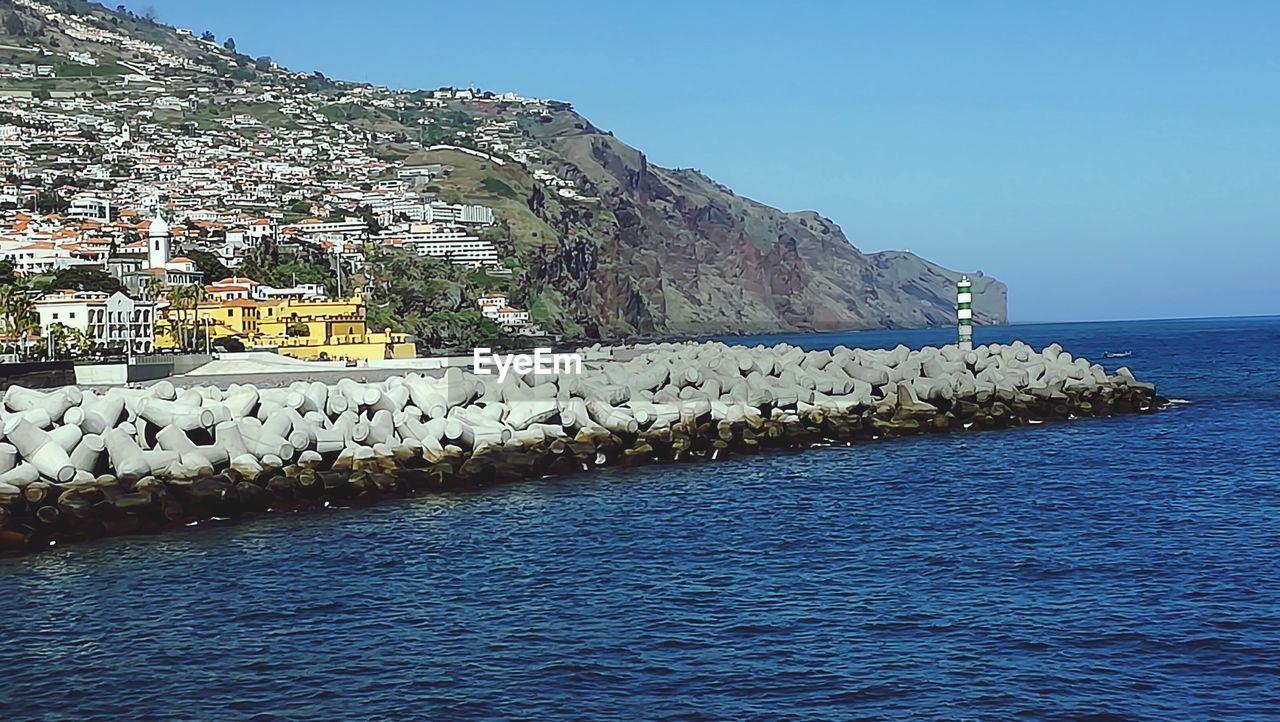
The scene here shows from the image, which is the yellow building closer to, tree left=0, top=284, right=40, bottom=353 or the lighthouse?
tree left=0, top=284, right=40, bottom=353

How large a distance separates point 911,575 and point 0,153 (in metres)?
184

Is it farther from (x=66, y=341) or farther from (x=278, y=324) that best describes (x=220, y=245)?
(x=66, y=341)

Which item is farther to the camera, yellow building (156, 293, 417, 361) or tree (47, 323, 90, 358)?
yellow building (156, 293, 417, 361)

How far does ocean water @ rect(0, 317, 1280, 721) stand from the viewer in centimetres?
1008

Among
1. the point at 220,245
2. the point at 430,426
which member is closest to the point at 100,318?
the point at 430,426

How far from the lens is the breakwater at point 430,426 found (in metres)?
17.6

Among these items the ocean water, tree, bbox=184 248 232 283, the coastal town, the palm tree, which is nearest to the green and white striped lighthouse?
the ocean water

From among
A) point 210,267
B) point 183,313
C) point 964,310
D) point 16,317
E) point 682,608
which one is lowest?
point 682,608

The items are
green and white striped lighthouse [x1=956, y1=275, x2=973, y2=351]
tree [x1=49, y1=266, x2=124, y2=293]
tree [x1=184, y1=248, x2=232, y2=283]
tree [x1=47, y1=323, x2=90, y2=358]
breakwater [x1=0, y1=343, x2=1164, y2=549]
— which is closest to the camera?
breakwater [x1=0, y1=343, x2=1164, y2=549]

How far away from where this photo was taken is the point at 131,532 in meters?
17.0

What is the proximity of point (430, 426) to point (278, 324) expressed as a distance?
174ft

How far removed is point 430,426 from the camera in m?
21.7

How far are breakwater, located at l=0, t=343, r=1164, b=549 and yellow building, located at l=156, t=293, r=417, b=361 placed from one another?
3688cm

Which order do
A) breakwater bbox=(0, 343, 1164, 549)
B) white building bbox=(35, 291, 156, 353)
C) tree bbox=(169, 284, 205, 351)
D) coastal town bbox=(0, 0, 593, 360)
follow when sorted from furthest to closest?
tree bbox=(169, 284, 205, 351), coastal town bbox=(0, 0, 593, 360), white building bbox=(35, 291, 156, 353), breakwater bbox=(0, 343, 1164, 549)
